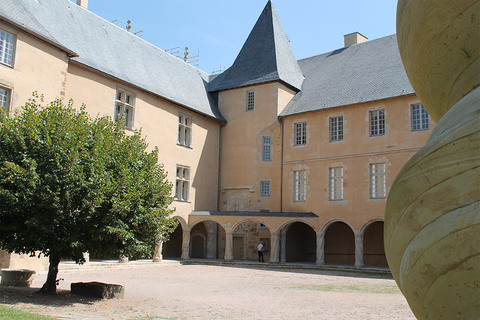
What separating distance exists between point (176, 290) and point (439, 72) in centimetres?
1080

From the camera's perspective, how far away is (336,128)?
22.8 meters

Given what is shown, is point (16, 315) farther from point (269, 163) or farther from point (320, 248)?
point (269, 163)

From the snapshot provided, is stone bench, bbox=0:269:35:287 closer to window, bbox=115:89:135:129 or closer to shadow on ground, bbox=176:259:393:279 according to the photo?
shadow on ground, bbox=176:259:393:279

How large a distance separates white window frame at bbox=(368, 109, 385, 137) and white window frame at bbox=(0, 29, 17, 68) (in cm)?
1436

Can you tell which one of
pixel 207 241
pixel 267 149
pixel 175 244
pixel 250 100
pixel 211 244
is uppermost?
pixel 250 100

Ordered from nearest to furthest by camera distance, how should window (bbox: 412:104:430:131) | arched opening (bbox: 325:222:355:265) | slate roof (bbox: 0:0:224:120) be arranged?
slate roof (bbox: 0:0:224:120)
window (bbox: 412:104:430:131)
arched opening (bbox: 325:222:355:265)

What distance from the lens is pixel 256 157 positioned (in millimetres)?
A: 24672

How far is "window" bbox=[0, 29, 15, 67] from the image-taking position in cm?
1545

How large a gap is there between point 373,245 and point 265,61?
35.2ft

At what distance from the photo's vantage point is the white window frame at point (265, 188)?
80.0 feet

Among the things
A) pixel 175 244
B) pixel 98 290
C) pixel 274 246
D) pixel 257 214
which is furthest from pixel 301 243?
pixel 98 290

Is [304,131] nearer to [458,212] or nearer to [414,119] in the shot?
[414,119]

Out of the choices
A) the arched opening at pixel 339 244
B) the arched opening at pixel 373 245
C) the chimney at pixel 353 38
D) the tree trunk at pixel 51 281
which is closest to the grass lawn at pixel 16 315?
the tree trunk at pixel 51 281

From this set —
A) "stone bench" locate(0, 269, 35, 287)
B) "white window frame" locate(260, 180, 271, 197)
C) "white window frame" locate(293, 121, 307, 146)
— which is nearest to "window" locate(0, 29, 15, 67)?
"stone bench" locate(0, 269, 35, 287)
